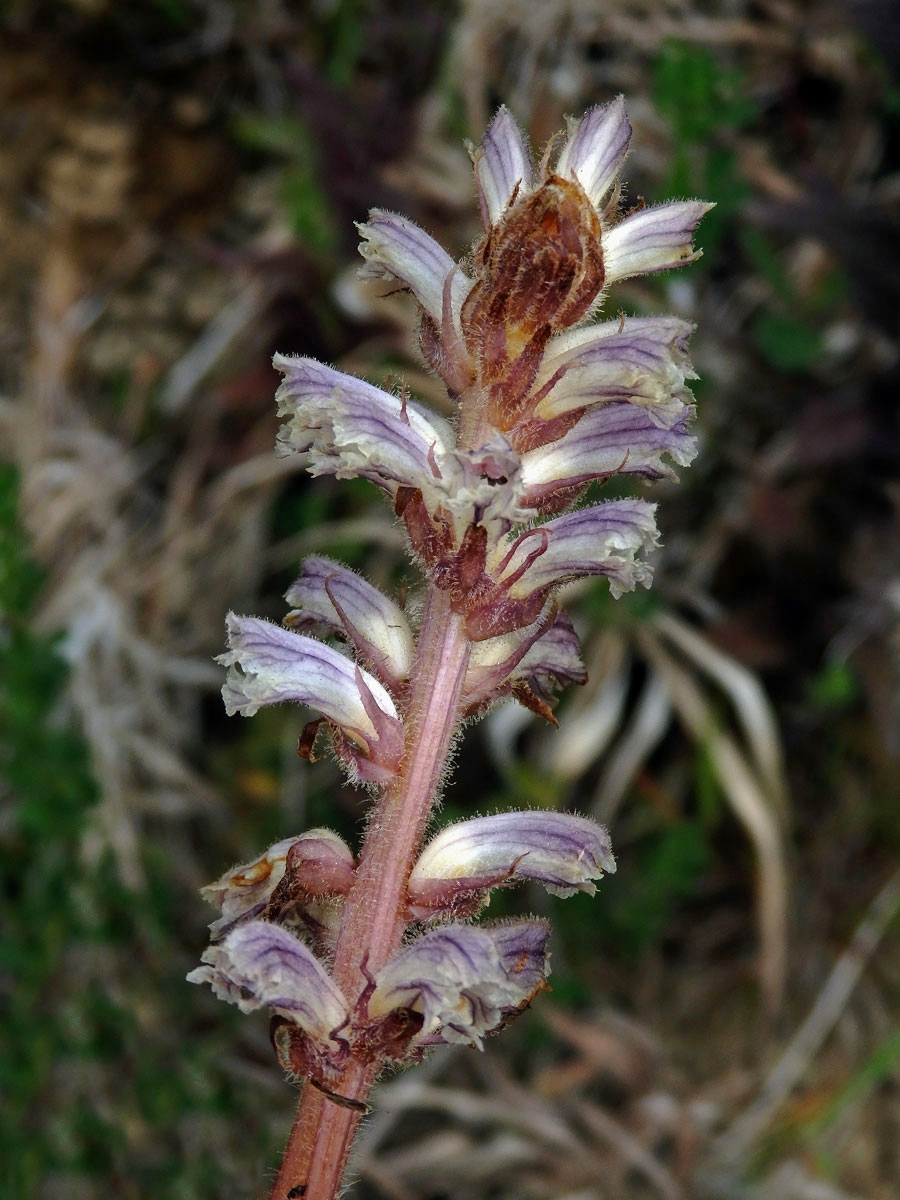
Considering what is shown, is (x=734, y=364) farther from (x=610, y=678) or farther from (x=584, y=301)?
(x=584, y=301)

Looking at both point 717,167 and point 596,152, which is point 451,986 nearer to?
point 596,152

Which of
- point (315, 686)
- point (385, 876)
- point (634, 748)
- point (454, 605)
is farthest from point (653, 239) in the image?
point (634, 748)

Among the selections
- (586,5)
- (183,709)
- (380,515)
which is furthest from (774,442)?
(183,709)

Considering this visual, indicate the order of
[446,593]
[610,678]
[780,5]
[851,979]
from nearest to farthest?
1. [446,593]
2. [851,979]
3. [610,678]
4. [780,5]

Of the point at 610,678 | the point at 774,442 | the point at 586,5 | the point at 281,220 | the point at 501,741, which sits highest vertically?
the point at 586,5

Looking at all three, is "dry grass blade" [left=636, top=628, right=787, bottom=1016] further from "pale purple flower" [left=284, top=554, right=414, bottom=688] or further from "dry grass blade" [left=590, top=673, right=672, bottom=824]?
"pale purple flower" [left=284, top=554, right=414, bottom=688]

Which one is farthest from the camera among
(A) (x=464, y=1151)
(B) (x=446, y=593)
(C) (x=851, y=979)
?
(C) (x=851, y=979)
